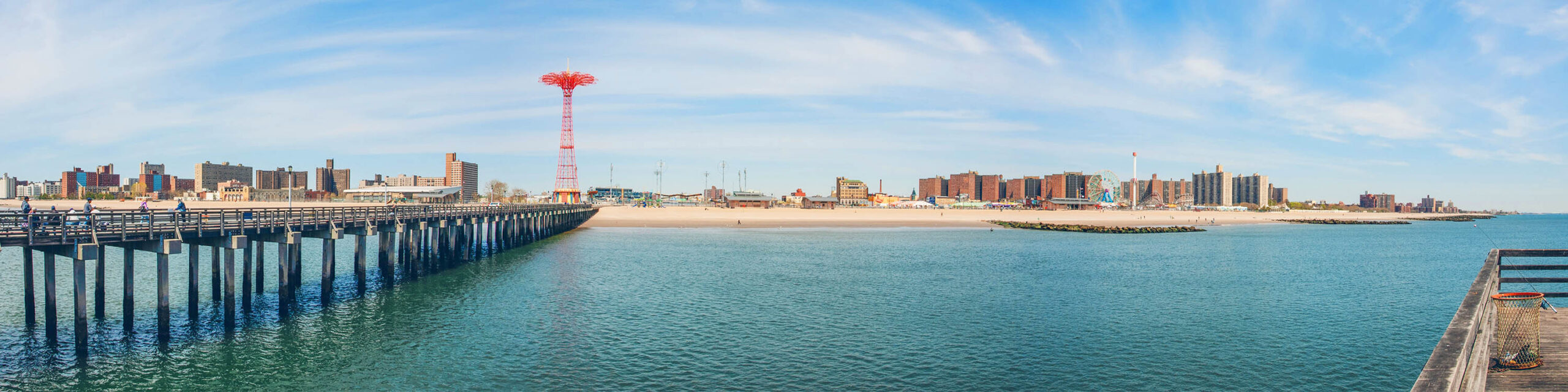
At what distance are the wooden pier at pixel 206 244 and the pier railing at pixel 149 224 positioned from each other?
0.11ft

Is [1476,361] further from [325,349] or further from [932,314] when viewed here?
[325,349]

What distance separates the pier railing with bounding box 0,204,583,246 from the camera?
18641 mm

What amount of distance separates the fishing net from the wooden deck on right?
4.8 inches

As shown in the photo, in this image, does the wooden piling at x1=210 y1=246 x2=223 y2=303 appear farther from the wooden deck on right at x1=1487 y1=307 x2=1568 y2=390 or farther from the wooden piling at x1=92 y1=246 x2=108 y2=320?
the wooden deck on right at x1=1487 y1=307 x2=1568 y2=390

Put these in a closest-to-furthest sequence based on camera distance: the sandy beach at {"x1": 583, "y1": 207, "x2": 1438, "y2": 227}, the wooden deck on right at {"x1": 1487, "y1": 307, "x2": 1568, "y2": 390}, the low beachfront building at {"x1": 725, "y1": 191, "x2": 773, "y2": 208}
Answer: the wooden deck on right at {"x1": 1487, "y1": 307, "x2": 1568, "y2": 390} → the sandy beach at {"x1": 583, "y1": 207, "x2": 1438, "y2": 227} → the low beachfront building at {"x1": 725, "y1": 191, "x2": 773, "y2": 208}

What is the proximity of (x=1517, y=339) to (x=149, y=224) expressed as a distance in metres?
29.2

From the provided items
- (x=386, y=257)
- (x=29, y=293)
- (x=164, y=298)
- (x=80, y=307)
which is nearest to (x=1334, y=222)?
(x=386, y=257)

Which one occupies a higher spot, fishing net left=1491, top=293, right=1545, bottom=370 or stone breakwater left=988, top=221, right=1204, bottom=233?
fishing net left=1491, top=293, right=1545, bottom=370

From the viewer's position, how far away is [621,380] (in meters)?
19.6

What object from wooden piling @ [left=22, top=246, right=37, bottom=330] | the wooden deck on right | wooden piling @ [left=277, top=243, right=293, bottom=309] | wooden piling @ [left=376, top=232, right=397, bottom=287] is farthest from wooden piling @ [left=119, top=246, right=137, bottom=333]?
the wooden deck on right

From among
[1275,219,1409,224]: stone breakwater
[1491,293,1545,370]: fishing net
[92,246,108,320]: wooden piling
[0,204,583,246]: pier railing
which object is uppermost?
[0,204,583,246]: pier railing

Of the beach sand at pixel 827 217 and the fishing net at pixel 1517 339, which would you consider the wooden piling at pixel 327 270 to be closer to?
the fishing net at pixel 1517 339

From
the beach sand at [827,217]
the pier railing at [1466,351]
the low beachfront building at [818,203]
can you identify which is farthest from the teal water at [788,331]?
the low beachfront building at [818,203]

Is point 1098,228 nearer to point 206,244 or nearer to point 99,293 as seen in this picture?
point 206,244
